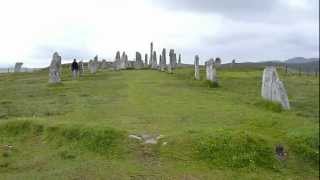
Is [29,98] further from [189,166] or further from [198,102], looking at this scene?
[189,166]

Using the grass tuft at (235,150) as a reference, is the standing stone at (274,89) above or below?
above

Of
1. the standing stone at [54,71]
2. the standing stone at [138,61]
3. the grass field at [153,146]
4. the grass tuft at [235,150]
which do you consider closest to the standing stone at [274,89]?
the grass field at [153,146]

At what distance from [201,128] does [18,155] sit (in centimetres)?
637

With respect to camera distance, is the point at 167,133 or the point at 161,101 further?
the point at 161,101

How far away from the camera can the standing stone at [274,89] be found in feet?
94.2

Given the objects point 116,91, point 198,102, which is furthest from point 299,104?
point 116,91

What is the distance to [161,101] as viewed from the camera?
27.6 meters

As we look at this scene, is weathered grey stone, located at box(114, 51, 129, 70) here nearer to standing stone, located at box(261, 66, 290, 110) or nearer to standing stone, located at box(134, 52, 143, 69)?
standing stone, located at box(134, 52, 143, 69)

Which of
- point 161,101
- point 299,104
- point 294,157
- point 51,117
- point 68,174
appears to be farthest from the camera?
point 299,104

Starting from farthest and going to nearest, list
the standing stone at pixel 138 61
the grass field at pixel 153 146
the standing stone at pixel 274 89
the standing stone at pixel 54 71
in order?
the standing stone at pixel 138 61 < the standing stone at pixel 54 71 < the standing stone at pixel 274 89 < the grass field at pixel 153 146

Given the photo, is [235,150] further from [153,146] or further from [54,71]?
[54,71]

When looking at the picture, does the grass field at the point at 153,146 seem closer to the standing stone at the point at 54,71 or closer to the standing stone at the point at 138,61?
the standing stone at the point at 54,71

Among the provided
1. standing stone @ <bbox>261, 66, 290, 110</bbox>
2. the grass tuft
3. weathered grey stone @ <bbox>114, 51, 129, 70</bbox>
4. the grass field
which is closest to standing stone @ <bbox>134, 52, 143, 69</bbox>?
weathered grey stone @ <bbox>114, 51, 129, 70</bbox>

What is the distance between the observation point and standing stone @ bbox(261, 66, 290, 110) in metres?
28.7
